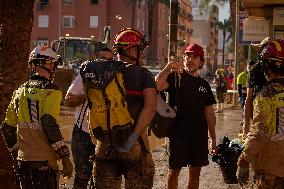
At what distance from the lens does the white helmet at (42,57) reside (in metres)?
5.73

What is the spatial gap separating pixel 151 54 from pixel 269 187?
10336cm

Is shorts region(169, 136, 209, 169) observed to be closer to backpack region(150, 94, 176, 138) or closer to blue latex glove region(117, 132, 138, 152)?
backpack region(150, 94, 176, 138)

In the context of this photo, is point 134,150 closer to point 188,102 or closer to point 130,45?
point 130,45

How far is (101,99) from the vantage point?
533cm

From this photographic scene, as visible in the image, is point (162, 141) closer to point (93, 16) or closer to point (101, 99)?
A: point (101, 99)

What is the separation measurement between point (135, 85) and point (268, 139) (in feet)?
3.60

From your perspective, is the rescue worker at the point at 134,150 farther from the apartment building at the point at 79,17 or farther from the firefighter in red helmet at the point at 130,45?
the apartment building at the point at 79,17

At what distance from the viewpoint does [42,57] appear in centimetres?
574

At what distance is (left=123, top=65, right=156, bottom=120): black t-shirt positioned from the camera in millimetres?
5371

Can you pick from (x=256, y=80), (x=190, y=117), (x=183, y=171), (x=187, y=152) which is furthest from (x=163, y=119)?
(x=183, y=171)

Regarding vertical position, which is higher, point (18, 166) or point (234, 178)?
point (18, 166)

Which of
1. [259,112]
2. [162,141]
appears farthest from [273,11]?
[259,112]

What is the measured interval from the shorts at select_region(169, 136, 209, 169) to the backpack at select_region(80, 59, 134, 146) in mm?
2431

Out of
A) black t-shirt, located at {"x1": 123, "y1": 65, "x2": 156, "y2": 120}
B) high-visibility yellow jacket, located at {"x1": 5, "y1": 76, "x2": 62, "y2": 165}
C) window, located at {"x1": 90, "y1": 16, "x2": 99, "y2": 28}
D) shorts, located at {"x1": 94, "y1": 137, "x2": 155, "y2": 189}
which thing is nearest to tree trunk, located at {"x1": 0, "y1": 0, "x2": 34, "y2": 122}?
high-visibility yellow jacket, located at {"x1": 5, "y1": 76, "x2": 62, "y2": 165}
